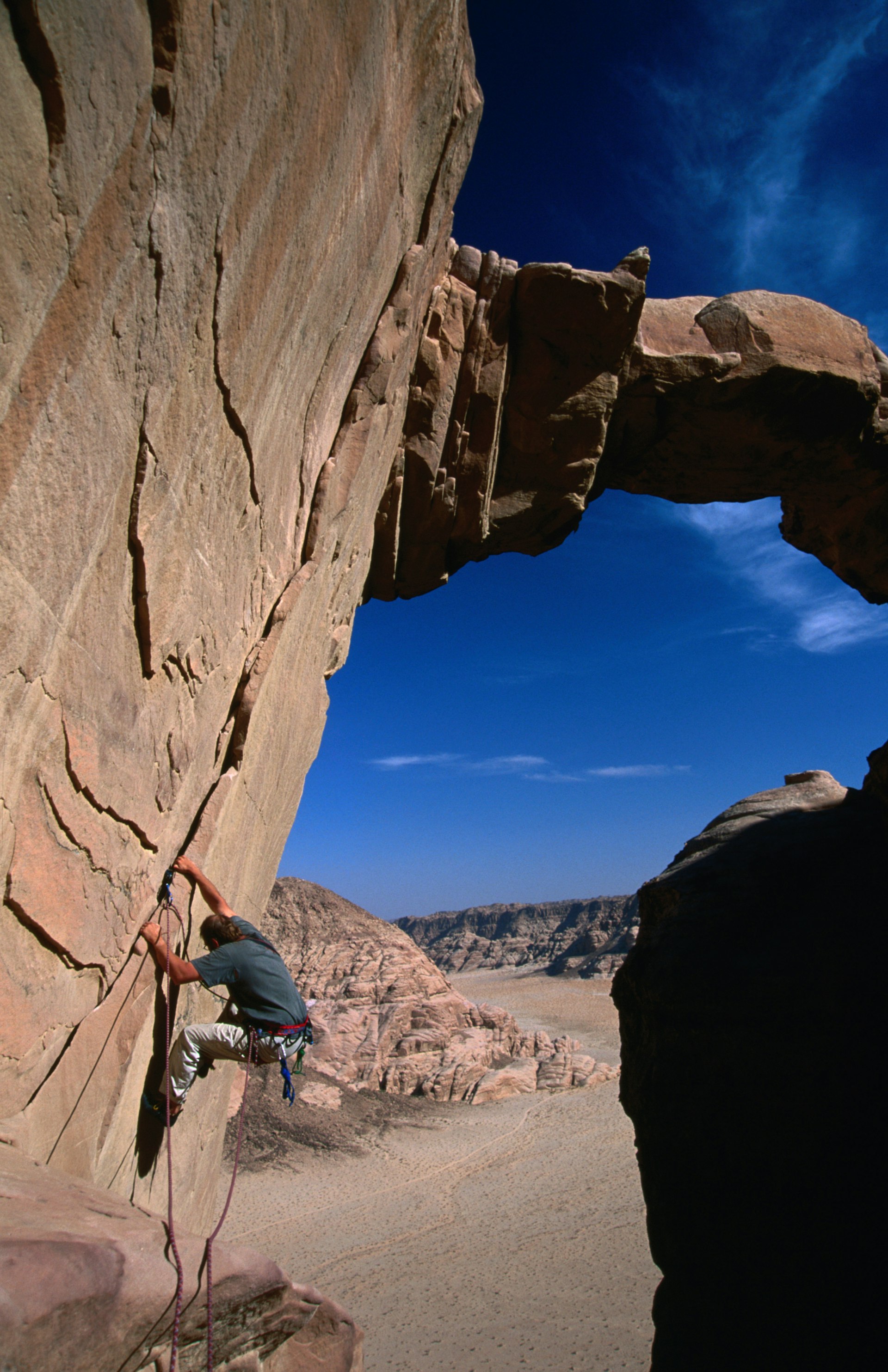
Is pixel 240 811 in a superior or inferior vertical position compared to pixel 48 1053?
superior

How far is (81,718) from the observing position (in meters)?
2.44

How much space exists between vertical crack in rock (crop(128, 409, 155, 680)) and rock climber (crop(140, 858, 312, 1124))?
5.12 ft

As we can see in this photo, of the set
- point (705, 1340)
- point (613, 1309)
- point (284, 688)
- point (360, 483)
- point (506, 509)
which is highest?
point (506, 509)

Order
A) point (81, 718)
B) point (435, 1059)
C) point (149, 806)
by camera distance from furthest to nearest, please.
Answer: point (435, 1059) < point (149, 806) < point (81, 718)

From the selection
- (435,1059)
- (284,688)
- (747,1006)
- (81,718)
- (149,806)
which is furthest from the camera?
(435,1059)

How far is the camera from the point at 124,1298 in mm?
1810

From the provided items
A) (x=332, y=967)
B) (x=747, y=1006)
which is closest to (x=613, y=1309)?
(x=747, y=1006)

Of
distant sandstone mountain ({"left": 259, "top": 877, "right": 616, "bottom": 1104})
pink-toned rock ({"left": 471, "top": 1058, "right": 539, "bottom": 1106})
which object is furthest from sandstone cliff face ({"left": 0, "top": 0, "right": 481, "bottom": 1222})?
pink-toned rock ({"left": 471, "top": 1058, "right": 539, "bottom": 1106})

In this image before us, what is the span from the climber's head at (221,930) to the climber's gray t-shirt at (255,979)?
3 centimetres

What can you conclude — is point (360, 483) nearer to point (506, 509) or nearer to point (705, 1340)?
point (506, 509)

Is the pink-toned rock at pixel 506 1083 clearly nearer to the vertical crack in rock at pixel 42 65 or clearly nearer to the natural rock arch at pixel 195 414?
the natural rock arch at pixel 195 414

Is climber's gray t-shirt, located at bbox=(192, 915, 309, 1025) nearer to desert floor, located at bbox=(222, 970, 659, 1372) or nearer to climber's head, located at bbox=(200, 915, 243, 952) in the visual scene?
climber's head, located at bbox=(200, 915, 243, 952)

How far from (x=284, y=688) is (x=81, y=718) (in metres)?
2.60

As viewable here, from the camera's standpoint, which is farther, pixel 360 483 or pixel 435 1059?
pixel 435 1059
